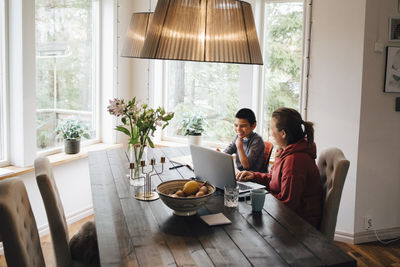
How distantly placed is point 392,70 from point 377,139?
0.57 m

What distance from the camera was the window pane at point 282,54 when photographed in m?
3.75

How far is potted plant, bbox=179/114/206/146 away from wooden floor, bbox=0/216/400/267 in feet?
4.51

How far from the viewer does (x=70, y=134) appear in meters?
3.73

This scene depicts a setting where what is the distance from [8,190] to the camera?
1551 mm

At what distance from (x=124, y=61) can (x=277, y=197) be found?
8.73 ft

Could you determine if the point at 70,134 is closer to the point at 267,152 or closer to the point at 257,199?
the point at 267,152

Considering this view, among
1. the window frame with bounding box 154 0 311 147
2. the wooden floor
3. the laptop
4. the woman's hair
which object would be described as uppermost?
the window frame with bounding box 154 0 311 147

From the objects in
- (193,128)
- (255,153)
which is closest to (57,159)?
(193,128)

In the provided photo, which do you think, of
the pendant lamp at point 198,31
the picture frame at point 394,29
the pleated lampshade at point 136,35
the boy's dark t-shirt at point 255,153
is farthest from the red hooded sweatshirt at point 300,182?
the picture frame at point 394,29

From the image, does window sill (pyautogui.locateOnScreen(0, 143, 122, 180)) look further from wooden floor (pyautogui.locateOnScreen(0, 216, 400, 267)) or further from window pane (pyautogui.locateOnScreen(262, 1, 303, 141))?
window pane (pyautogui.locateOnScreen(262, 1, 303, 141))

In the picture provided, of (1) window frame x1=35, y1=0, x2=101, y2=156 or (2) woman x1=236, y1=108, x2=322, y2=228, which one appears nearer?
(2) woman x1=236, y1=108, x2=322, y2=228

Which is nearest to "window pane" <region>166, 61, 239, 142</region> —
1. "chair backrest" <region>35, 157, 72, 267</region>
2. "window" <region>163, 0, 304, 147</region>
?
"window" <region>163, 0, 304, 147</region>

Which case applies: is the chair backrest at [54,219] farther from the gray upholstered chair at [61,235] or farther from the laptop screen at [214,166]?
the laptop screen at [214,166]

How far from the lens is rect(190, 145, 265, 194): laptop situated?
200 cm
